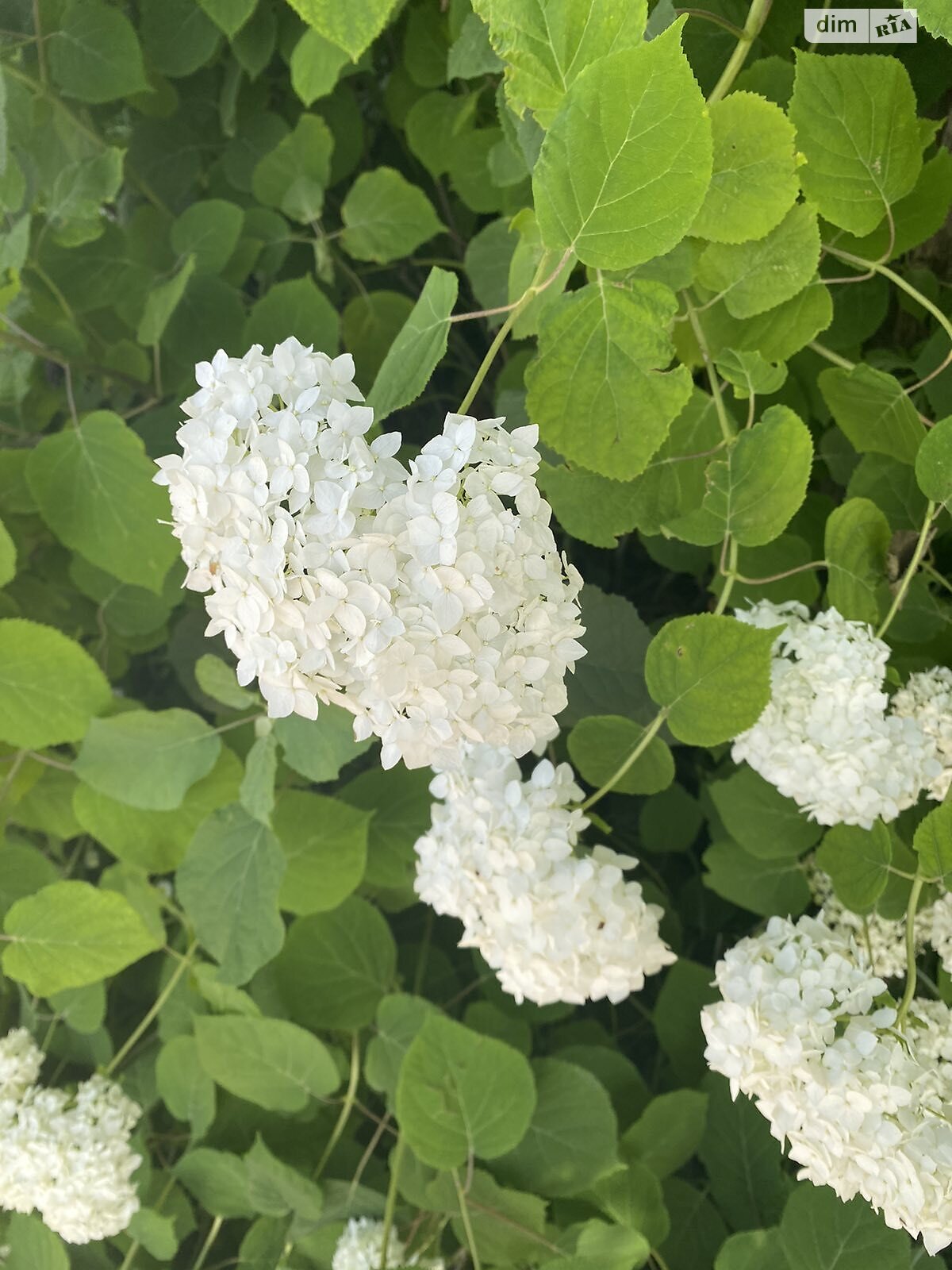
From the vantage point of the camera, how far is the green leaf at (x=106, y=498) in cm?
71

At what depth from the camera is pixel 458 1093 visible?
75 cm

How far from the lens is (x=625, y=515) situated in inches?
23.4

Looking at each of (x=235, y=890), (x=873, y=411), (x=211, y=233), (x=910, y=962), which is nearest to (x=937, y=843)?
(x=910, y=962)

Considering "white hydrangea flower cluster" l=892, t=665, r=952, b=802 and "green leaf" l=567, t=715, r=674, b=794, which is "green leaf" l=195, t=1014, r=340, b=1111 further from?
"white hydrangea flower cluster" l=892, t=665, r=952, b=802

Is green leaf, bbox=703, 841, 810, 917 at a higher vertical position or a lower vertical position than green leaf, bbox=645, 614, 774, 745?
lower

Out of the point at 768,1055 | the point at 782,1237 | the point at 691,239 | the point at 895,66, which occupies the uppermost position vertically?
the point at 895,66

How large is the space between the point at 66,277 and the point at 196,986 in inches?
27.8

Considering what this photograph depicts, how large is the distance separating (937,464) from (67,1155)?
90 cm

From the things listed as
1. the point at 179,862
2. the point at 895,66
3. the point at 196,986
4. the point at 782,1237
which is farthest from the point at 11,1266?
the point at 895,66

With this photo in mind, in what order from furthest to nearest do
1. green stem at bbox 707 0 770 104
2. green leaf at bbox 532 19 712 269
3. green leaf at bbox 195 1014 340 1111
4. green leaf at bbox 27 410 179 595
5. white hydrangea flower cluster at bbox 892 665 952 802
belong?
green leaf at bbox 195 1014 340 1111
green leaf at bbox 27 410 179 595
white hydrangea flower cluster at bbox 892 665 952 802
green stem at bbox 707 0 770 104
green leaf at bbox 532 19 712 269

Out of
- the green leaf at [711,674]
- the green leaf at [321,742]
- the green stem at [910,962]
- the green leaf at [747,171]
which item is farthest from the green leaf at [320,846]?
the green leaf at [747,171]

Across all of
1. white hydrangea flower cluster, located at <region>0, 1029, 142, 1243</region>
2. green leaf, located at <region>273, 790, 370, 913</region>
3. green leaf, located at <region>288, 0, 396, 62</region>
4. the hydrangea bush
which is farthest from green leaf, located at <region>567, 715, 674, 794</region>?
white hydrangea flower cluster, located at <region>0, 1029, 142, 1243</region>

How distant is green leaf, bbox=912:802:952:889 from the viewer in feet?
1.81

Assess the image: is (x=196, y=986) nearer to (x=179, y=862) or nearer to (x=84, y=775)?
(x=179, y=862)
